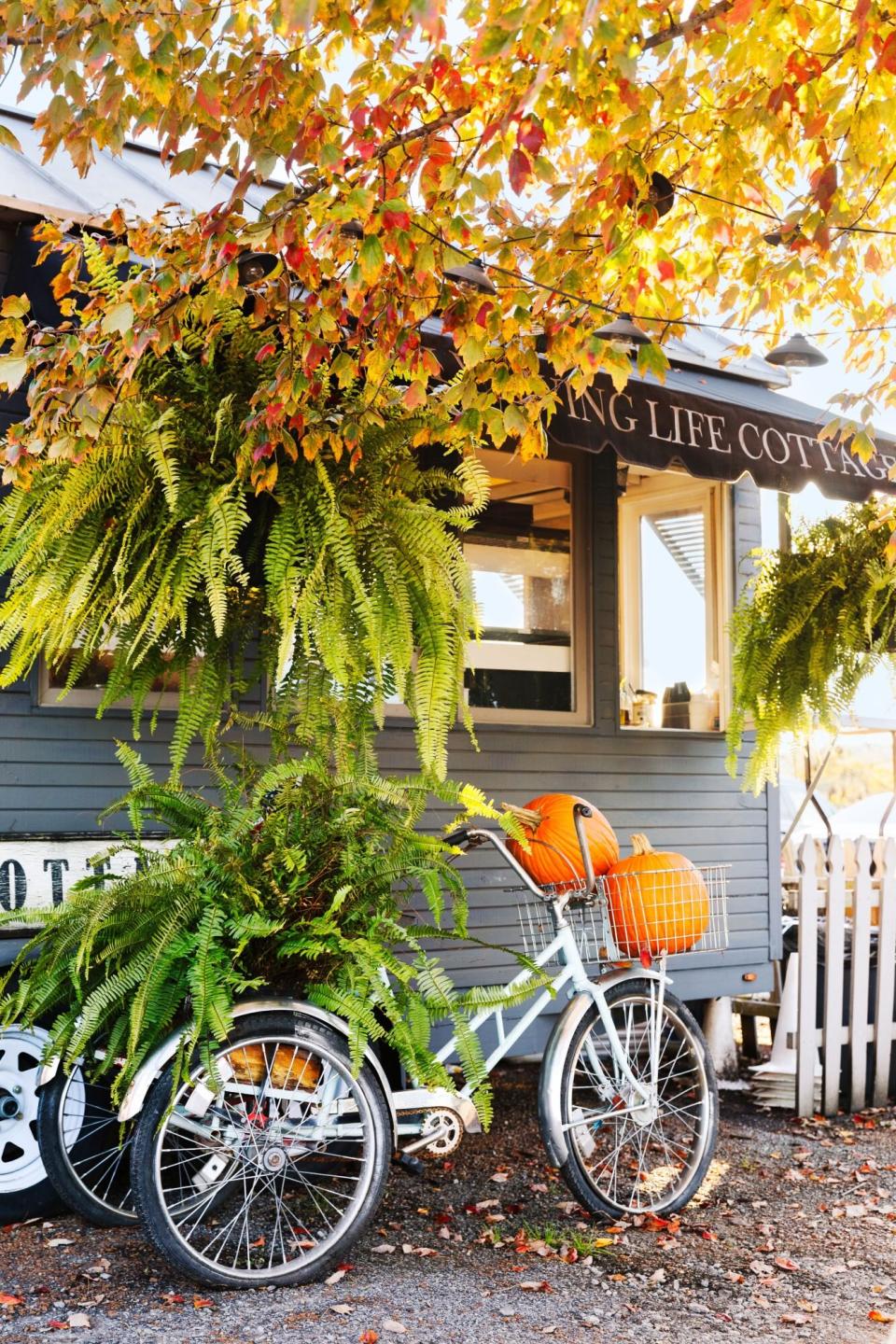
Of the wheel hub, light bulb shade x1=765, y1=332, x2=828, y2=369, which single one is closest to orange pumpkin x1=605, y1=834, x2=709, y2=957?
the wheel hub

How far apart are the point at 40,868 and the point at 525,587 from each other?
2.49 metres

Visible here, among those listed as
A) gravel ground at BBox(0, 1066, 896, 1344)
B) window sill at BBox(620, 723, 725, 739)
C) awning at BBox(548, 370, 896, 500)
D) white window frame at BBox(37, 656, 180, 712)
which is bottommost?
gravel ground at BBox(0, 1066, 896, 1344)

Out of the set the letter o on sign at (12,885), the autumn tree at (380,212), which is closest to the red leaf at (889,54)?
the autumn tree at (380,212)

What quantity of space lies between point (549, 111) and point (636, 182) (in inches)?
40.7

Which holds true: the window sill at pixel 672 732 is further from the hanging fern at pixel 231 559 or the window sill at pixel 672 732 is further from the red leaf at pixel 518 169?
the red leaf at pixel 518 169

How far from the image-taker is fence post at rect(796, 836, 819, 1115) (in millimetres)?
5645

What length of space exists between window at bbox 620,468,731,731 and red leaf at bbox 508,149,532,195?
3.25m

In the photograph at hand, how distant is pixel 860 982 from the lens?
5.84m

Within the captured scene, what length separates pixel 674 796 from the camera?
5973mm

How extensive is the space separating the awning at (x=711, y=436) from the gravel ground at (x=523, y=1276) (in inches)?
98.1

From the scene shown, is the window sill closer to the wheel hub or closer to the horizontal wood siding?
the horizontal wood siding

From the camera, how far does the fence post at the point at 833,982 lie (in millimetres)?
5703

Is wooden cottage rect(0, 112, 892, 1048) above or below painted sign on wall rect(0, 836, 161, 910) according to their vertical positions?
above

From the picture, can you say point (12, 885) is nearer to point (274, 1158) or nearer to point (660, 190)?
point (274, 1158)
